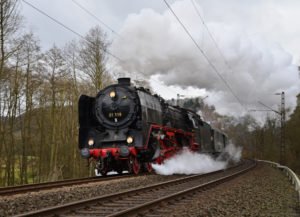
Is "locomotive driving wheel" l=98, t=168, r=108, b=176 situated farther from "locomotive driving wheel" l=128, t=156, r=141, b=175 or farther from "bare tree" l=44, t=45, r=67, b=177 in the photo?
"bare tree" l=44, t=45, r=67, b=177

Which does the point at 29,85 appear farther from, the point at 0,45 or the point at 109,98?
the point at 109,98

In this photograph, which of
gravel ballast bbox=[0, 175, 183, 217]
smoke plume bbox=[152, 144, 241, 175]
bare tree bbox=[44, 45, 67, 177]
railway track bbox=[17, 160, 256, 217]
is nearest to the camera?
railway track bbox=[17, 160, 256, 217]

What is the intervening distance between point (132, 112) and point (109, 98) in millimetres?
1315

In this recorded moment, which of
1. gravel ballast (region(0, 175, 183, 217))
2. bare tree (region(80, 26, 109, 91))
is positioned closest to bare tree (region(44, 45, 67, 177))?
bare tree (region(80, 26, 109, 91))

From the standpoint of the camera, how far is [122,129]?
52.1 feet

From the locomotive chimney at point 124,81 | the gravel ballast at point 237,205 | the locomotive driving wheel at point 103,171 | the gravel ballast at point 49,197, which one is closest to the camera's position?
the gravel ballast at point 49,197

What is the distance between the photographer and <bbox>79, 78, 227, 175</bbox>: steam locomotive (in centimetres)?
1548

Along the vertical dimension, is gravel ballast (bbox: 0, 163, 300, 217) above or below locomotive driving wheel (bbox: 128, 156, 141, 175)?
below

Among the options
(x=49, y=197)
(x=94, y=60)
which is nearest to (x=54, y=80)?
(x=94, y=60)

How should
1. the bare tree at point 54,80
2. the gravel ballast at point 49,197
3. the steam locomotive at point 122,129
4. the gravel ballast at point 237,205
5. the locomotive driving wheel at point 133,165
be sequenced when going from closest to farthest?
the gravel ballast at point 49,197 → the gravel ballast at point 237,205 → the steam locomotive at point 122,129 → the locomotive driving wheel at point 133,165 → the bare tree at point 54,80

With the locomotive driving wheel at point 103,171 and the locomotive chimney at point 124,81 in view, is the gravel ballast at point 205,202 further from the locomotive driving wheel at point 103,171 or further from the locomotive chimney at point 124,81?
the locomotive chimney at point 124,81

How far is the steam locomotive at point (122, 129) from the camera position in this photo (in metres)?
15.5

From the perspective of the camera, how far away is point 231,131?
6419cm

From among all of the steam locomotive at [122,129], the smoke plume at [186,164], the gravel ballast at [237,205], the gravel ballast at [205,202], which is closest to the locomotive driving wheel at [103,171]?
the steam locomotive at [122,129]
